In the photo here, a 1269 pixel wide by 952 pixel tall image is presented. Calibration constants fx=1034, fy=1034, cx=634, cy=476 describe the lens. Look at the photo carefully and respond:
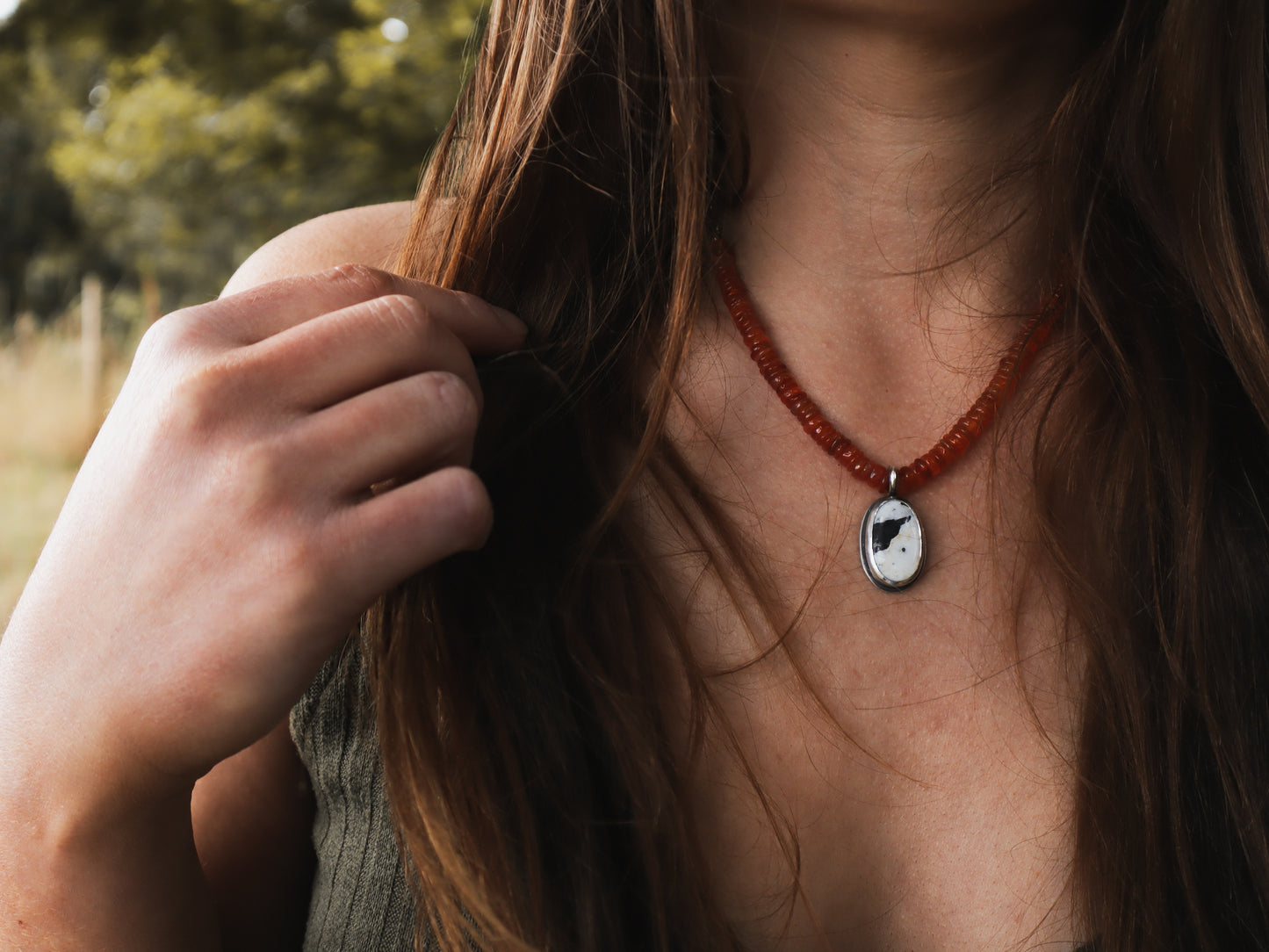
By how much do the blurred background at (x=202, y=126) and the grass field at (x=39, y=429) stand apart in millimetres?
11

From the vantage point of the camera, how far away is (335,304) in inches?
37.8

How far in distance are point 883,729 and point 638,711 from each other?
29 centimetres

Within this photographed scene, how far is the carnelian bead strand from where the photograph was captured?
1.25 meters

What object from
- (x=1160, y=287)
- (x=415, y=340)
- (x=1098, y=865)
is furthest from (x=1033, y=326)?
(x=415, y=340)

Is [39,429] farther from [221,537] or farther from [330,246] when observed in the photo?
[221,537]

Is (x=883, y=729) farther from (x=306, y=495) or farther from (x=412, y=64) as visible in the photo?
(x=412, y=64)

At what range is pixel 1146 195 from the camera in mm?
1222

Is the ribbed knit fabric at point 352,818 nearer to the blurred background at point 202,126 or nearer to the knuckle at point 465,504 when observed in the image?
the knuckle at point 465,504

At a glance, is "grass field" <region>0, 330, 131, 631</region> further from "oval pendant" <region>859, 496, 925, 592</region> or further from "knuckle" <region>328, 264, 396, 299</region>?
"oval pendant" <region>859, 496, 925, 592</region>

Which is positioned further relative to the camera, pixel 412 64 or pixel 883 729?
pixel 412 64

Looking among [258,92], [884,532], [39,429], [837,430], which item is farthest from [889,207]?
[258,92]

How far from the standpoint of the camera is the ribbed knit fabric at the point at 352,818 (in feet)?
3.64

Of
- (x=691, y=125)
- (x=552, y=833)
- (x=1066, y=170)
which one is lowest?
(x=552, y=833)

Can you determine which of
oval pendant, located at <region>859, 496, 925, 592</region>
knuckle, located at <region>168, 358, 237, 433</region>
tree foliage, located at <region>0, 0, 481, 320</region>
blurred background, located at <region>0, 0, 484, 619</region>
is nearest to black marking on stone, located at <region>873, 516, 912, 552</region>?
oval pendant, located at <region>859, 496, 925, 592</region>
